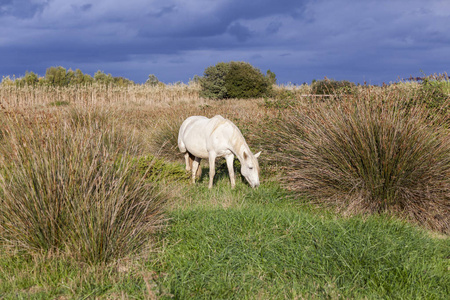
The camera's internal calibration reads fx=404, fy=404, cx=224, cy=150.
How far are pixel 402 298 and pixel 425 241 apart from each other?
166 cm

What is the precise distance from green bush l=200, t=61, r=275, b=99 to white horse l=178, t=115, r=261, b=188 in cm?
2386

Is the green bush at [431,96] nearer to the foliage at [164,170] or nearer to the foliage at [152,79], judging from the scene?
the foliage at [164,170]

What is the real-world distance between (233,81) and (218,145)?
25.7m

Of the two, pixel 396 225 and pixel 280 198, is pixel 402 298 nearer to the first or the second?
pixel 396 225

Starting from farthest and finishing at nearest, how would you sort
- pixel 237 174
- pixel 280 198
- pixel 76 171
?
pixel 237 174, pixel 280 198, pixel 76 171

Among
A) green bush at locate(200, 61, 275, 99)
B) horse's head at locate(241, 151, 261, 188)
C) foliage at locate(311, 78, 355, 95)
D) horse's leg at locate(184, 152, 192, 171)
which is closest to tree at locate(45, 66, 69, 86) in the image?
green bush at locate(200, 61, 275, 99)

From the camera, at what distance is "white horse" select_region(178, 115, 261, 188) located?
7.39 metres

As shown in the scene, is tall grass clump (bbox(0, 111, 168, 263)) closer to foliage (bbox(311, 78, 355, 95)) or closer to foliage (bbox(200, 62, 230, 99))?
foliage (bbox(311, 78, 355, 95))

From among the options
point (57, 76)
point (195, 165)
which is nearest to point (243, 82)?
point (57, 76)

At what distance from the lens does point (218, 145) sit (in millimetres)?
7918

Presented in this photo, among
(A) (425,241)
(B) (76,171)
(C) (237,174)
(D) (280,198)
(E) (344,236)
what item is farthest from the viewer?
(C) (237,174)

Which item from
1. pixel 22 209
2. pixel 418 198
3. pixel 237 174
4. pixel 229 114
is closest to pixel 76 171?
pixel 22 209

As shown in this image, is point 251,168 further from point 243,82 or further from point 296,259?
point 243,82

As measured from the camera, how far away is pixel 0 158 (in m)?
4.73
